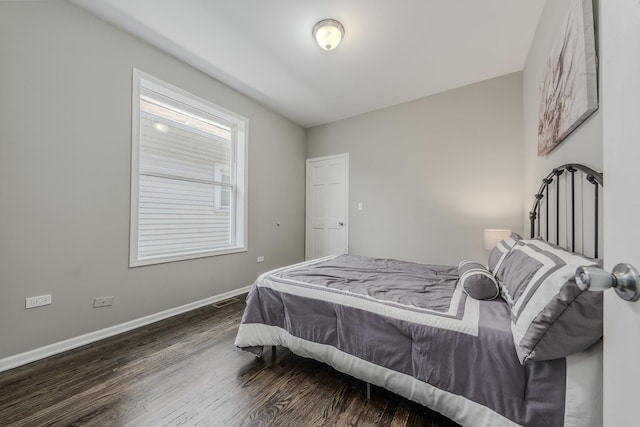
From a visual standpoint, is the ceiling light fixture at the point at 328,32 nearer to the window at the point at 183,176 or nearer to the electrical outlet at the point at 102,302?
the window at the point at 183,176

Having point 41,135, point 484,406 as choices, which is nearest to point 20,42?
point 41,135

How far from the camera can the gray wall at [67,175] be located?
1.76m

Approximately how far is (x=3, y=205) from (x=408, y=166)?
4.09 metres

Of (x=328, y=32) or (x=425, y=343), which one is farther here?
(x=328, y=32)

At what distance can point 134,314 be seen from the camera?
2.37 m

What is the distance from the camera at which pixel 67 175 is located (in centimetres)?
200

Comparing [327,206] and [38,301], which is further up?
[327,206]

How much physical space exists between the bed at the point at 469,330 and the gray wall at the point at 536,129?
12 centimetres

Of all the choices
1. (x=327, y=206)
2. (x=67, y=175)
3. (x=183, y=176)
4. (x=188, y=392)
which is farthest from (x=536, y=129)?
(x=67, y=175)

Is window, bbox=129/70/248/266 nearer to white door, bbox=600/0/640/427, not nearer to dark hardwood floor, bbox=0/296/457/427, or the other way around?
dark hardwood floor, bbox=0/296/457/427

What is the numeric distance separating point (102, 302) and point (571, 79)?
12.5 feet

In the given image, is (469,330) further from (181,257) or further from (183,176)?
(183,176)

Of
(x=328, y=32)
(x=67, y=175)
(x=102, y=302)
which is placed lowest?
(x=102, y=302)

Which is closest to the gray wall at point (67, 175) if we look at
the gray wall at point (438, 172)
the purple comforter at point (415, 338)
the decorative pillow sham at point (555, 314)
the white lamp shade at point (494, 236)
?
the purple comforter at point (415, 338)
